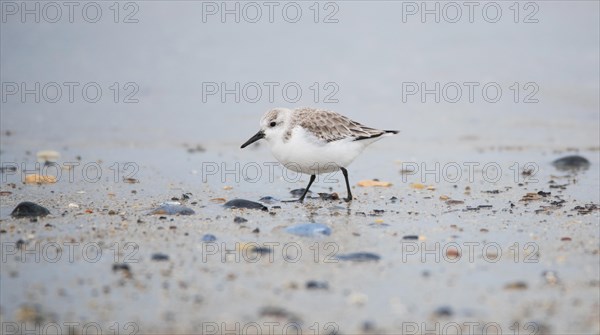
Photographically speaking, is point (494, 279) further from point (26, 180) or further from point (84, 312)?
point (26, 180)

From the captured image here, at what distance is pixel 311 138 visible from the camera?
7695 mm

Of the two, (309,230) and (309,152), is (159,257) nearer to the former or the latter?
(309,230)

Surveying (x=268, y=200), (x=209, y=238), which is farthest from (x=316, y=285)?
(x=268, y=200)

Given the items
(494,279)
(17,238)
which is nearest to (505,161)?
(494,279)

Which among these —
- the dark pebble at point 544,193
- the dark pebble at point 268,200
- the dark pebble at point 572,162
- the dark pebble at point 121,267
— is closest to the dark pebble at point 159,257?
the dark pebble at point 121,267

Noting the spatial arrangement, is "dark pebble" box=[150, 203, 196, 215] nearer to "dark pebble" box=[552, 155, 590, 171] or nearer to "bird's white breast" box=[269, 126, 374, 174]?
"bird's white breast" box=[269, 126, 374, 174]

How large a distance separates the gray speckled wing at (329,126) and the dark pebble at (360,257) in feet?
8.59

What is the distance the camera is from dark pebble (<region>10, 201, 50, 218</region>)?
6.27 m

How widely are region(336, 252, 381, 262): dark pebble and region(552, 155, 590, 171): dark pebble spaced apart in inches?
190

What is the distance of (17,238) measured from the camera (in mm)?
5605

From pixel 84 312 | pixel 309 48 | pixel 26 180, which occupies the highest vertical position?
pixel 309 48

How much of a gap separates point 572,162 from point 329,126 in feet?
11.0

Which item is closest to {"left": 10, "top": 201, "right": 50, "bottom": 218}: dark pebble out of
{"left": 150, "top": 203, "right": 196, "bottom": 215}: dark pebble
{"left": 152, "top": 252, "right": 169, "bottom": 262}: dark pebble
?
{"left": 150, "top": 203, "right": 196, "bottom": 215}: dark pebble

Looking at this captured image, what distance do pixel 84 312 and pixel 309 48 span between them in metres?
12.5
